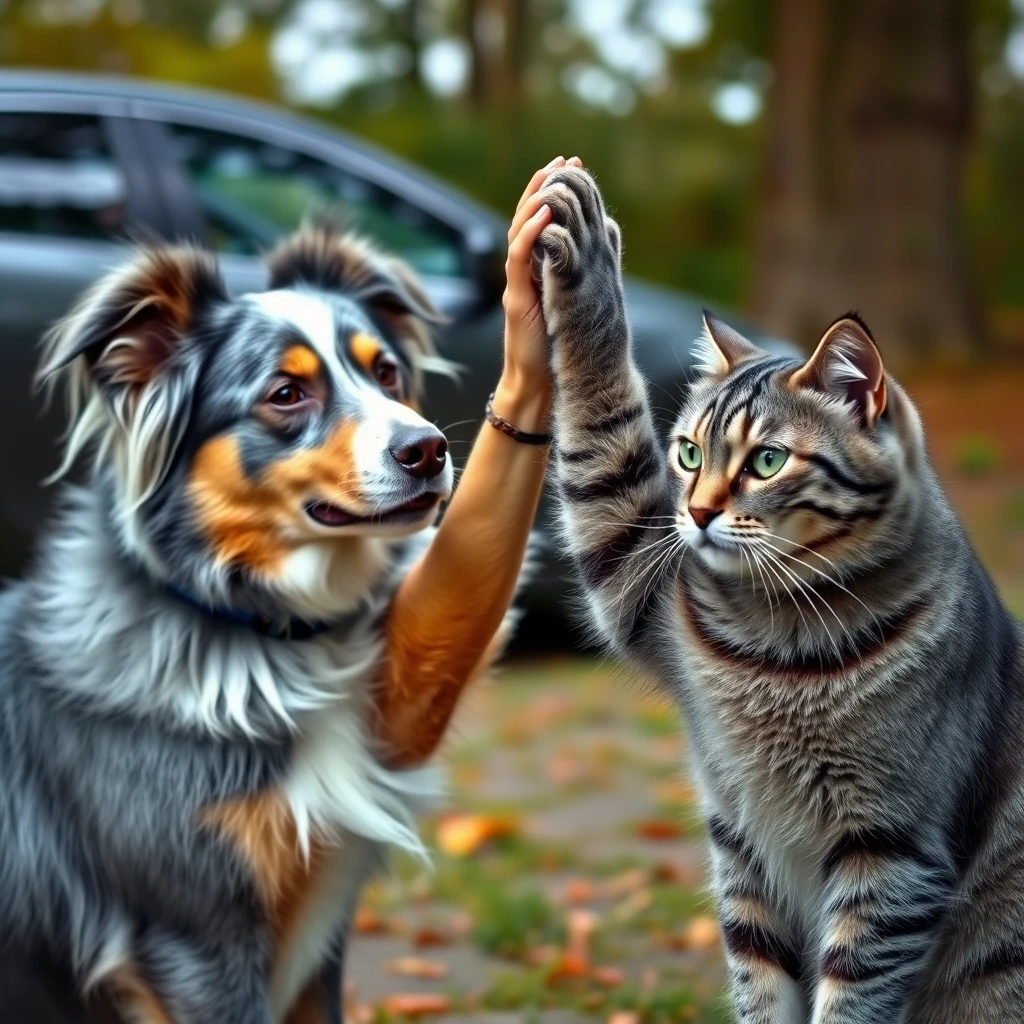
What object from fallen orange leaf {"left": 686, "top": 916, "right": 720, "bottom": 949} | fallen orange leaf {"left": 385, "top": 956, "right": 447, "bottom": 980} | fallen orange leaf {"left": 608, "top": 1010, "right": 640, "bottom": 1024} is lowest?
fallen orange leaf {"left": 385, "top": 956, "right": 447, "bottom": 980}

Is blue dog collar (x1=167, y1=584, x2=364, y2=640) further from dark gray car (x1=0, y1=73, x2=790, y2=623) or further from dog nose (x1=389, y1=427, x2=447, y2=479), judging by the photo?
dark gray car (x1=0, y1=73, x2=790, y2=623)

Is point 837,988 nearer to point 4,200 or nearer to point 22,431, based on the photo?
point 22,431

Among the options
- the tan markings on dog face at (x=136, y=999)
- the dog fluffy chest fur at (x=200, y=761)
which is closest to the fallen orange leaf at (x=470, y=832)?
the dog fluffy chest fur at (x=200, y=761)

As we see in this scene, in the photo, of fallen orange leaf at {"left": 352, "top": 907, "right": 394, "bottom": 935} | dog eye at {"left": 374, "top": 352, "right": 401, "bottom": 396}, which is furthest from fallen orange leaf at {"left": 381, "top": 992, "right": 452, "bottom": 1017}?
dog eye at {"left": 374, "top": 352, "right": 401, "bottom": 396}

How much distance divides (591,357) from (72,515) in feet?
4.10

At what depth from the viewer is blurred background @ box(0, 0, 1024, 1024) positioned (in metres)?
4.11

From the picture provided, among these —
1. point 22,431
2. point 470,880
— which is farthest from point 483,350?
point 470,880

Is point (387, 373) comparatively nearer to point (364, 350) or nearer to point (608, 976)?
point (364, 350)

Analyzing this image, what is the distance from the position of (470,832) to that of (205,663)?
6.85 feet

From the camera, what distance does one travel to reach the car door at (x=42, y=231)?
5.00 metres

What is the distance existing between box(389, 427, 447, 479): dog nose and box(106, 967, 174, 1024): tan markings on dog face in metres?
1.07

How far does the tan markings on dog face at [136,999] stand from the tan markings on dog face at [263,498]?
2.61ft

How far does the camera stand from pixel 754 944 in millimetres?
2387

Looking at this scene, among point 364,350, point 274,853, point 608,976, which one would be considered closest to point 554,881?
point 608,976
